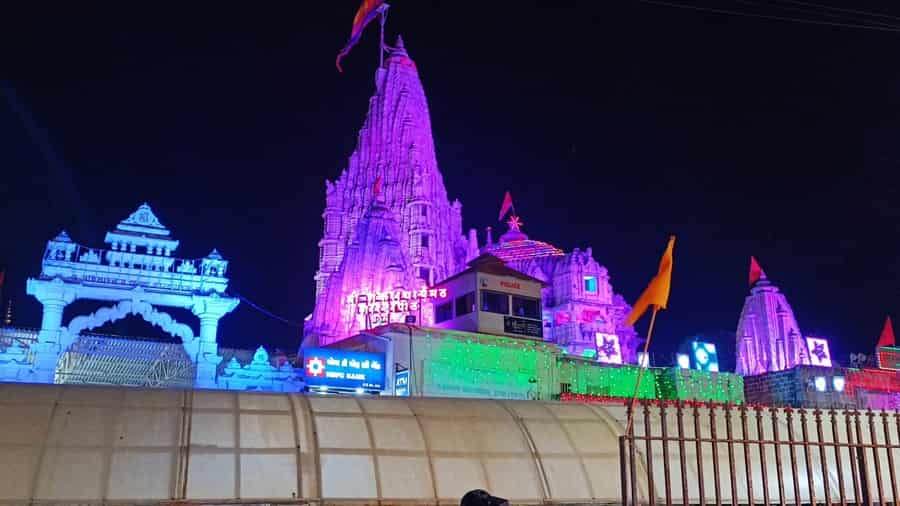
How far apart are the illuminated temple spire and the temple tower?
26015 millimetres

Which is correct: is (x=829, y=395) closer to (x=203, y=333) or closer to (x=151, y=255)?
(x=203, y=333)

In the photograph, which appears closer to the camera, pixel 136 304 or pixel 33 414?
pixel 33 414

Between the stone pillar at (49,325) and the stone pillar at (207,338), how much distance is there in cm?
611

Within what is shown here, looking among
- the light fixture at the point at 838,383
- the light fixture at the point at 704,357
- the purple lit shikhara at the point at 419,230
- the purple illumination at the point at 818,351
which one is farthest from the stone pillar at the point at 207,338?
the purple illumination at the point at 818,351

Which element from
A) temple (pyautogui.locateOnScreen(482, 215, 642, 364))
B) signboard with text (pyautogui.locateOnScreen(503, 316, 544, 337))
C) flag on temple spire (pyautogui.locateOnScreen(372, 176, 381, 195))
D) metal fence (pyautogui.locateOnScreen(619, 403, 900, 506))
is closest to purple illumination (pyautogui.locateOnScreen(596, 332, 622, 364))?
temple (pyautogui.locateOnScreen(482, 215, 642, 364))

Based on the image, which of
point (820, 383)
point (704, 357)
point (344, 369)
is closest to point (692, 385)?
point (704, 357)

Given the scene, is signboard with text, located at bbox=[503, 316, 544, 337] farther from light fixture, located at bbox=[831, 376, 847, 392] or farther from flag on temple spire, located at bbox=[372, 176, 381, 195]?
flag on temple spire, located at bbox=[372, 176, 381, 195]

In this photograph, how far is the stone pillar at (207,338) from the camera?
122ft

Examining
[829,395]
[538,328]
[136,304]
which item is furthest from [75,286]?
[829,395]

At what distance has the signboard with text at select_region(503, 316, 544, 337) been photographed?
36.5 meters

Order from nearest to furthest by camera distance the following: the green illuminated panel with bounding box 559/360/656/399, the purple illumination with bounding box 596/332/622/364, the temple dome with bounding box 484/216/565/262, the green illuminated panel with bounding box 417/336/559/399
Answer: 1. the green illuminated panel with bounding box 417/336/559/399
2. the green illuminated panel with bounding box 559/360/656/399
3. the purple illumination with bounding box 596/332/622/364
4. the temple dome with bounding box 484/216/565/262

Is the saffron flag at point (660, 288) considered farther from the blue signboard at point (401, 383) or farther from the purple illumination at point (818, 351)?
the purple illumination at point (818, 351)

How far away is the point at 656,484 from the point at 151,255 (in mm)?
34083

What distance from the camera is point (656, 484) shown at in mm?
11742
